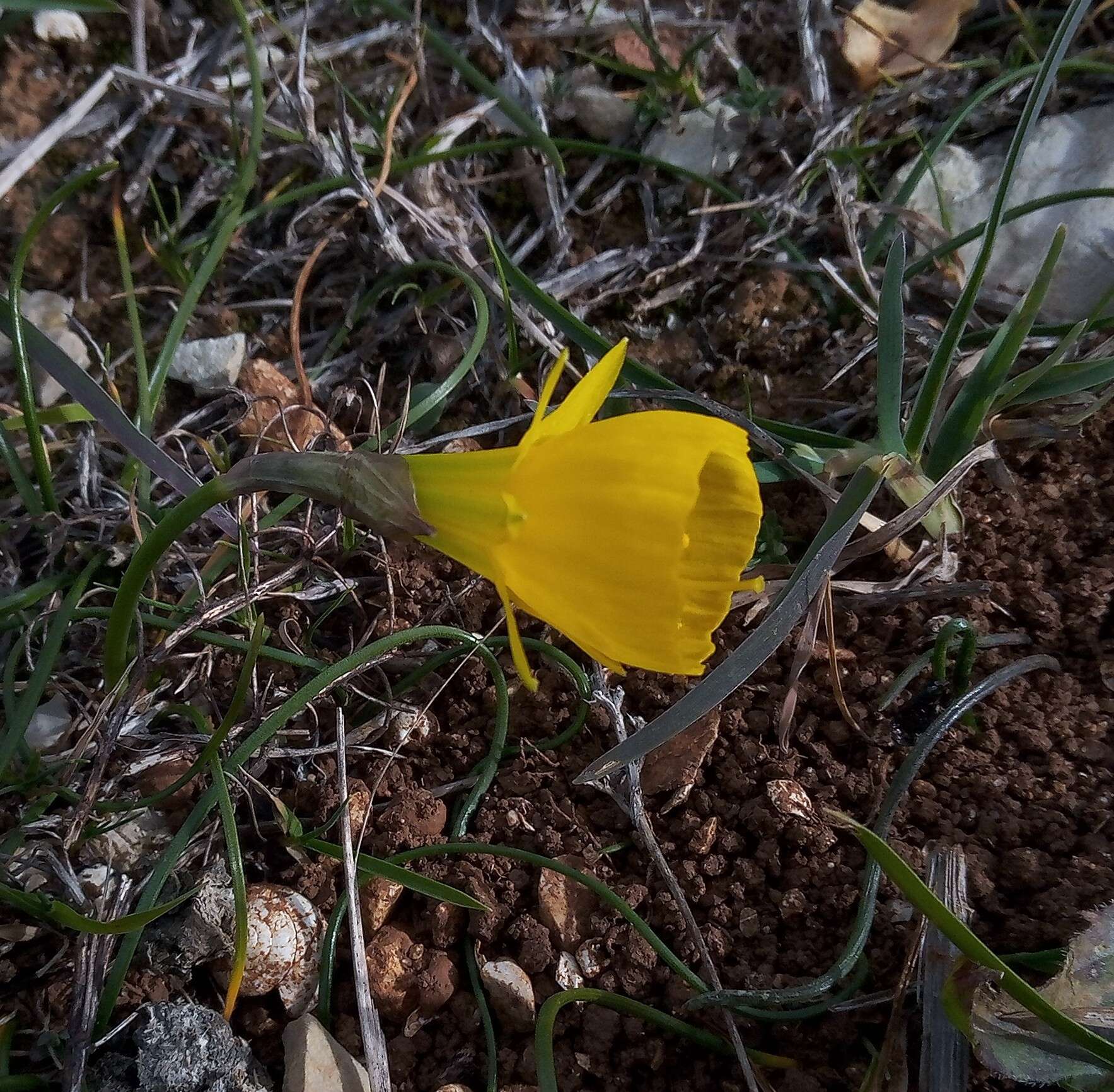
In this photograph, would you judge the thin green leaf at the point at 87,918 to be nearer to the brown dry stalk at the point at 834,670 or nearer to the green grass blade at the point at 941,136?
the brown dry stalk at the point at 834,670

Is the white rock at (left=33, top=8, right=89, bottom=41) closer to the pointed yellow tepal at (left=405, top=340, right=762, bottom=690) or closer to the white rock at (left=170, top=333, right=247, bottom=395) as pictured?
the white rock at (left=170, top=333, right=247, bottom=395)

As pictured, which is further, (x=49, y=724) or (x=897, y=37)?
(x=897, y=37)

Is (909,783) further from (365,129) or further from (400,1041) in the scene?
(365,129)

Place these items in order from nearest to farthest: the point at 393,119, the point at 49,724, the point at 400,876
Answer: the point at 400,876 < the point at 49,724 < the point at 393,119

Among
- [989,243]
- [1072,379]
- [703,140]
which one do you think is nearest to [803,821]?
[1072,379]

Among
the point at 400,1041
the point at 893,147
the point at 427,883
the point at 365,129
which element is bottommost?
the point at 400,1041

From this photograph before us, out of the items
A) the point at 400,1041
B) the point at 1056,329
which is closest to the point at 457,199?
the point at 1056,329

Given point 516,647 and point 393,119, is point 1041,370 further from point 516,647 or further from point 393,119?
point 393,119
